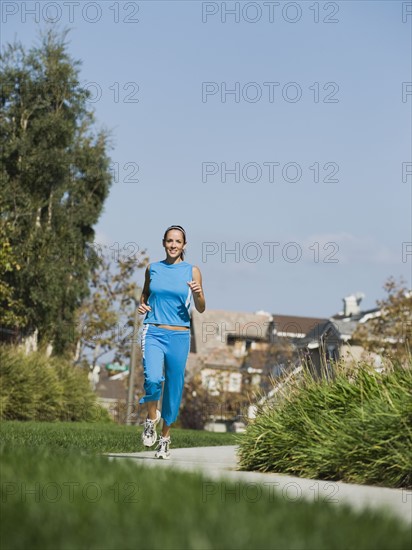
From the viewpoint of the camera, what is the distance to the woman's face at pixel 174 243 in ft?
30.2

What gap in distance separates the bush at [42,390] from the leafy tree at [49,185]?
5605 mm

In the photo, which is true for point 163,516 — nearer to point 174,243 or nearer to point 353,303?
point 174,243

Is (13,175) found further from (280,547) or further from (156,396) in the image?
(280,547)

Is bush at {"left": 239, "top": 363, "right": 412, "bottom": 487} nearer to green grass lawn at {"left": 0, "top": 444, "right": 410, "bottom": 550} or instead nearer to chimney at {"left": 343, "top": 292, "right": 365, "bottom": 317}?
green grass lawn at {"left": 0, "top": 444, "right": 410, "bottom": 550}

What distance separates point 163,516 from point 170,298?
5.34 meters

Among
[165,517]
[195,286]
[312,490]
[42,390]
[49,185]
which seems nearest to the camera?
[165,517]

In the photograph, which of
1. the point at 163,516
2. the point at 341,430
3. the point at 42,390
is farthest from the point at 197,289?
the point at 42,390

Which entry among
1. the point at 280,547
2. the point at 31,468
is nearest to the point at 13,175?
the point at 31,468

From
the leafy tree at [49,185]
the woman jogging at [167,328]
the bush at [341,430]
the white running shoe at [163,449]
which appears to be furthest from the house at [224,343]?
the bush at [341,430]

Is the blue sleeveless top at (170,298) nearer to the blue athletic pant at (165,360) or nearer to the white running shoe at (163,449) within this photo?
the blue athletic pant at (165,360)

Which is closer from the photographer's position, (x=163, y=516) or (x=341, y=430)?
(x=163, y=516)

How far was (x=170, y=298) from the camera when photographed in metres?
9.06

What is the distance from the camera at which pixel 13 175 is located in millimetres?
35531

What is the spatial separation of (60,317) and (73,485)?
32261mm
